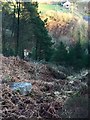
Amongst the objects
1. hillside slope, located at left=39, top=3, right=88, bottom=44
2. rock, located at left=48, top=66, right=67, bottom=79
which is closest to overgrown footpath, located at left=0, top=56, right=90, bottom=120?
rock, located at left=48, top=66, right=67, bottom=79

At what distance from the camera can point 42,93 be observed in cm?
470

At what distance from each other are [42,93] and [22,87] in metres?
0.22

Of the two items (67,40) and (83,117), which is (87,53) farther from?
(83,117)

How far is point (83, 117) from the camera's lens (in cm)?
445

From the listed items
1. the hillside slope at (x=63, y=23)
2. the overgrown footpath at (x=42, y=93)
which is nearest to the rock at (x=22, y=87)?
the overgrown footpath at (x=42, y=93)

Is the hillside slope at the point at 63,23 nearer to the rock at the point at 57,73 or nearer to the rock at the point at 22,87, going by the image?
the rock at the point at 57,73

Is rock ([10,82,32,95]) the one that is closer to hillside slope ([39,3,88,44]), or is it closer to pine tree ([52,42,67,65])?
pine tree ([52,42,67,65])

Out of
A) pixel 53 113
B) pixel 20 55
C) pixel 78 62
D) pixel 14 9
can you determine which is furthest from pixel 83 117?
pixel 14 9

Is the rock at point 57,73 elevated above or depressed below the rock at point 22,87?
above

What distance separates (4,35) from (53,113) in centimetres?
96

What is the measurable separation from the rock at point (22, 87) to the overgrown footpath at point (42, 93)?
11 mm

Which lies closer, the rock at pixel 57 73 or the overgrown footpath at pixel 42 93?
the overgrown footpath at pixel 42 93

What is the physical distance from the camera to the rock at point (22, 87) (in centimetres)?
466

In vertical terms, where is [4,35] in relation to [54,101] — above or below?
above
